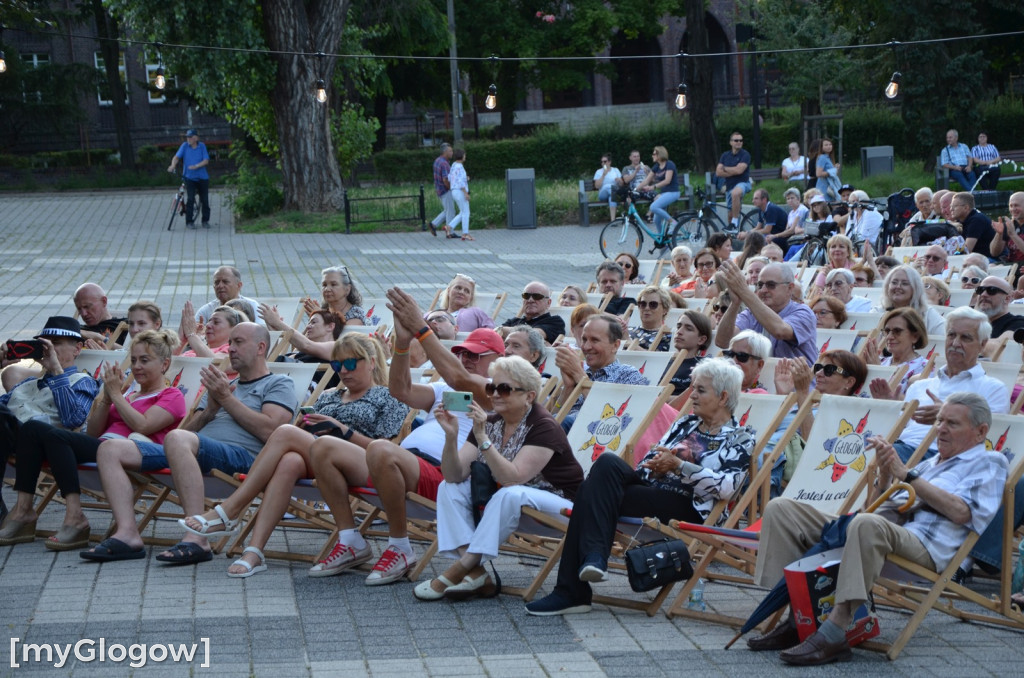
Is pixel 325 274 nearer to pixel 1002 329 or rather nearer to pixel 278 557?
pixel 278 557

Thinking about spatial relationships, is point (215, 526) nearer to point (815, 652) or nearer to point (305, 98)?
point (815, 652)

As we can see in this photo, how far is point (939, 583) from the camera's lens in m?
5.08

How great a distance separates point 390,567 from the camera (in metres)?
6.16

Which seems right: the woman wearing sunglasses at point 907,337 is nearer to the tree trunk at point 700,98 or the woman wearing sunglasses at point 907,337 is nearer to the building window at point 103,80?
the tree trunk at point 700,98

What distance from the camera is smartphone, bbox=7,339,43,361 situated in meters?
7.57

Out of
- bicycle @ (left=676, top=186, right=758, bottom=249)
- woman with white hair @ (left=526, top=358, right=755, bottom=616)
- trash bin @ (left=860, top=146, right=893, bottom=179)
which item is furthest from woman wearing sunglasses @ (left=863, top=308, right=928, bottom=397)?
trash bin @ (left=860, top=146, right=893, bottom=179)

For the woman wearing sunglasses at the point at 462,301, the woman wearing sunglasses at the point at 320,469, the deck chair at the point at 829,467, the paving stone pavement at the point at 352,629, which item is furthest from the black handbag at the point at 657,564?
the woman wearing sunglasses at the point at 462,301

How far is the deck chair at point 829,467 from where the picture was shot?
18.5 feet

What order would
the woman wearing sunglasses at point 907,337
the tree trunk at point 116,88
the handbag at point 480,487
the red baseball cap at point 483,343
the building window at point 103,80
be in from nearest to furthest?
the handbag at point 480,487 < the red baseball cap at point 483,343 < the woman wearing sunglasses at point 907,337 < the tree trunk at point 116,88 < the building window at point 103,80

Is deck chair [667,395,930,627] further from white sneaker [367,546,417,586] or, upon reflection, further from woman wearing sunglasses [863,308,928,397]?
white sneaker [367,546,417,586]

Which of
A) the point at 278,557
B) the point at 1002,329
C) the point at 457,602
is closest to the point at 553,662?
the point at 457,602

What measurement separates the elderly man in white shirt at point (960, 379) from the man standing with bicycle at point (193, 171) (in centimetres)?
1990

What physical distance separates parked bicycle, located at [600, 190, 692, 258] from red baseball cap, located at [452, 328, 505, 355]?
1448 cm

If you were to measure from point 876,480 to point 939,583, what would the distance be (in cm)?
66
